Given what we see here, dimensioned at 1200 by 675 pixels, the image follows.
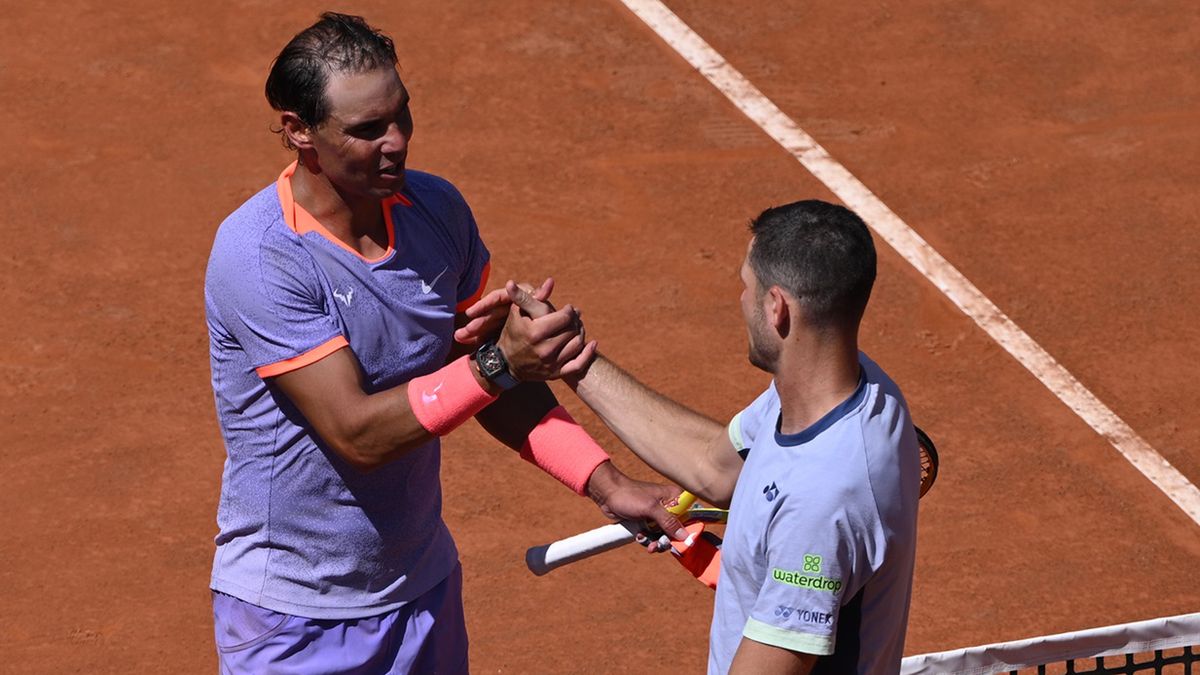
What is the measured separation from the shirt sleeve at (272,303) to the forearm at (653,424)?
958 millimetres

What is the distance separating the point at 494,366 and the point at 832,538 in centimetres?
123

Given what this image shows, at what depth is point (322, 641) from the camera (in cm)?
479

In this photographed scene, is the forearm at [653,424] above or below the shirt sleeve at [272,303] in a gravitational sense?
below

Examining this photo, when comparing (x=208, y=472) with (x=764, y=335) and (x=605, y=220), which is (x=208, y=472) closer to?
(x=605, y=220)

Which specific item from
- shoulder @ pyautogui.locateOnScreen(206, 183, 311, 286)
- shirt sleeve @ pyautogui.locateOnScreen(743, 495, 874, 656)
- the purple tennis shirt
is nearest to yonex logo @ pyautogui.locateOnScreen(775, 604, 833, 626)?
shirt sleeve @ pyautogui.locateOnScreen(743, 495, 874, 656)

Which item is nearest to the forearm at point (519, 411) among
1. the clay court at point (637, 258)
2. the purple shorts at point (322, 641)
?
the purple shorts at point (322, 641)

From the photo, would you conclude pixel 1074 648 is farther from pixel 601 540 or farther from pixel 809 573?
pixel 809 573

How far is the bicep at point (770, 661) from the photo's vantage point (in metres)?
3.74

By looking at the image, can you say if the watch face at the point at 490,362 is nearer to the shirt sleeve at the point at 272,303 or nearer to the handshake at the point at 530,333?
the handshake at the point at 530,333

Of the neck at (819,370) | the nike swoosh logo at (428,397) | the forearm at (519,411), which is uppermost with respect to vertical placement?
the neck at (819,370)

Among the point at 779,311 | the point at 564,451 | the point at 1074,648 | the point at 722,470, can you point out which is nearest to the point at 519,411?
the point at 564,451

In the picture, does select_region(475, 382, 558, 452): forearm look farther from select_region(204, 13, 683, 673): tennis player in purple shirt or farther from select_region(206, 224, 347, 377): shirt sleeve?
select_region(206, 224, 347, 377): shirt sleeve

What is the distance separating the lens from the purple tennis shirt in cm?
441

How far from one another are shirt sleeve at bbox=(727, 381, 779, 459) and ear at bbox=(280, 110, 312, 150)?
1.35 m
